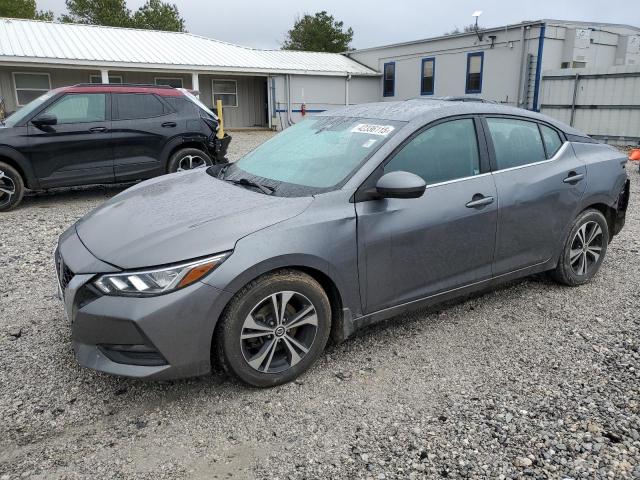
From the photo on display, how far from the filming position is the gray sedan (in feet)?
8.81

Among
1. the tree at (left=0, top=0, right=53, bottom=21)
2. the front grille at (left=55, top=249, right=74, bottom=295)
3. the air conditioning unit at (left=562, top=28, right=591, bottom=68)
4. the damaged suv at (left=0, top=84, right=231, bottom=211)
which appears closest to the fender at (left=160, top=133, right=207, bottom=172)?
the damaged suv at (left=0, top=84, right=231, bottom=211)

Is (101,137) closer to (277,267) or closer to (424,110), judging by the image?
(424,110)

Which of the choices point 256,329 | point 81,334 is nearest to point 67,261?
point 81,334

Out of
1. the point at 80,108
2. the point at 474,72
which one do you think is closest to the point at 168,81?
the point at 474,72

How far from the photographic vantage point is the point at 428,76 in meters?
24.1

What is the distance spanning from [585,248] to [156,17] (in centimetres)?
4782

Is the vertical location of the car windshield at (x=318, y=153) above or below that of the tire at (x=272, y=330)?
above

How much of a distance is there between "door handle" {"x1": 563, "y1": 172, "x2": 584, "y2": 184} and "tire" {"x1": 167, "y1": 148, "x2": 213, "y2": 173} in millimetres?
6089

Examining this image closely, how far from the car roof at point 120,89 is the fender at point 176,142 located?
764mm

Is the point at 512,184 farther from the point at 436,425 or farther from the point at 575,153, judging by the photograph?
the point at 436,425

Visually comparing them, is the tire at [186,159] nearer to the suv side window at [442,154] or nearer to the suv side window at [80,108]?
the suv side window at [80,108]

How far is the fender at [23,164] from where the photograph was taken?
23.9 feet

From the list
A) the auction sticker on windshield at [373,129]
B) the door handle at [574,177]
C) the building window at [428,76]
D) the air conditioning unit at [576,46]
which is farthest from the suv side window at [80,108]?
the building window at [428,76]

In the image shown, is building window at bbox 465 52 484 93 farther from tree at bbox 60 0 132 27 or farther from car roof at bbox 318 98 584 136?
tree at bbox 60 0 132 27
